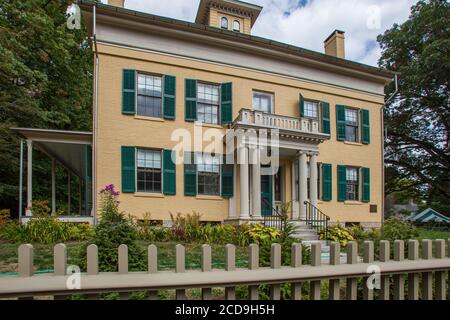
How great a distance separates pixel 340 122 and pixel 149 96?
31.1ft

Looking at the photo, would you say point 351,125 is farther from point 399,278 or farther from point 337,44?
point 399,278

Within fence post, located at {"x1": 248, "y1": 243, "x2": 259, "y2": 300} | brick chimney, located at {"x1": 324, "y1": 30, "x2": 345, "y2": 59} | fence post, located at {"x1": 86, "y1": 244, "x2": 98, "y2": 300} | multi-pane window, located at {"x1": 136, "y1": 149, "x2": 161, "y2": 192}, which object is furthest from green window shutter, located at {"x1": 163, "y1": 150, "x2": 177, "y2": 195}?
brick chimney, located at {"x1": 324, "y1": 30, "x2": 345, "y2": 59}

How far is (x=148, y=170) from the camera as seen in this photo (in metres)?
12.5

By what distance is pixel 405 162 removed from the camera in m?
26.1

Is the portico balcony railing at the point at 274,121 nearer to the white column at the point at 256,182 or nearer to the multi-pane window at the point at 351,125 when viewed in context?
the white column at the point at 256,182

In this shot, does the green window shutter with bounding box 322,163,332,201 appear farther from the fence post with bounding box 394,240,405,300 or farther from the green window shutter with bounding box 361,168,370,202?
the fence post with bounding box 394,240,405,300

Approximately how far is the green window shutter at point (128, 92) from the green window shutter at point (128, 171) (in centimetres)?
154

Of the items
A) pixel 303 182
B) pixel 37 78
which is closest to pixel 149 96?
pixel 303 182

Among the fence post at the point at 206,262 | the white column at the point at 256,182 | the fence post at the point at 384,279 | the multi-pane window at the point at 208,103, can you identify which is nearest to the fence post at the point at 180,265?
the fence post at the point at 206,262

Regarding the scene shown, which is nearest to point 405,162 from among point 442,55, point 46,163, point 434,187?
point 434,187

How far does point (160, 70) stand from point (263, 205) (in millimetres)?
7285

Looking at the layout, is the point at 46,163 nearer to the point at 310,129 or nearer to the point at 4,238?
the point at 4,238

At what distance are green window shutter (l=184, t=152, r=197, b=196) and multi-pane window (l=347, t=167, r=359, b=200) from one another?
823 cm
